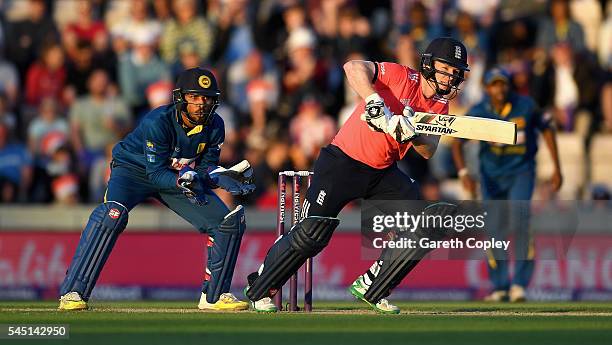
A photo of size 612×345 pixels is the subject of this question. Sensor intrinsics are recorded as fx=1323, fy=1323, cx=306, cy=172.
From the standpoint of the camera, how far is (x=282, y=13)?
721 inches

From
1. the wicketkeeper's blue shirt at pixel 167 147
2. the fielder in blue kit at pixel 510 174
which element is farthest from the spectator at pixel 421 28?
the wicketkeeper's blue shirt at pixel 167 147

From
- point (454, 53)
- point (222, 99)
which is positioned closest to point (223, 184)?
point (454, 53)

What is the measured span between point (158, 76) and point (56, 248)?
322 cm

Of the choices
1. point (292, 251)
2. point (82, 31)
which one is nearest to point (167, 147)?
point (292, 251)

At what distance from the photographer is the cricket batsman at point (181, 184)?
33.4ft

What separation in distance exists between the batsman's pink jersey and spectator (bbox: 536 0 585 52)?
8.22 metres

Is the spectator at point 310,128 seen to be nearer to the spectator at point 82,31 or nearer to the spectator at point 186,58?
the spectator at point 186,58

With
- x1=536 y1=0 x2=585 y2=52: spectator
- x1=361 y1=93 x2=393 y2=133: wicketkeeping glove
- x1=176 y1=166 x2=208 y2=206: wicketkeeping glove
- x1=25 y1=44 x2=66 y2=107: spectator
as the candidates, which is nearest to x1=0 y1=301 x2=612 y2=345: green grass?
x1=176 y1=166 x2=208 y2=206: wicketkeeping glove

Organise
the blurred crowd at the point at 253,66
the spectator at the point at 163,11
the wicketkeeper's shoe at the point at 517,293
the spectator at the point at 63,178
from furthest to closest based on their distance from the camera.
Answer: the spectator at the point at 163,11, the blurred crowd at the point at 253,66, the spectator at the point at 63,178, the wicketkeeper's shoe at the point at 517,293

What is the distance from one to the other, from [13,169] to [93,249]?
6443mm

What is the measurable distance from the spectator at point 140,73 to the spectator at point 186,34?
1.10ft

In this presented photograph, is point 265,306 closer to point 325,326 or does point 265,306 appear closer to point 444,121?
point 325,326

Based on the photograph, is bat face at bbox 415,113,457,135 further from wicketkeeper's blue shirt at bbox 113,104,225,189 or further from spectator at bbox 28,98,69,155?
spectator at bbox 28,98,69,155

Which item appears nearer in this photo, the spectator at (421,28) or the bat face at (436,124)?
the bat face at (436,124)
